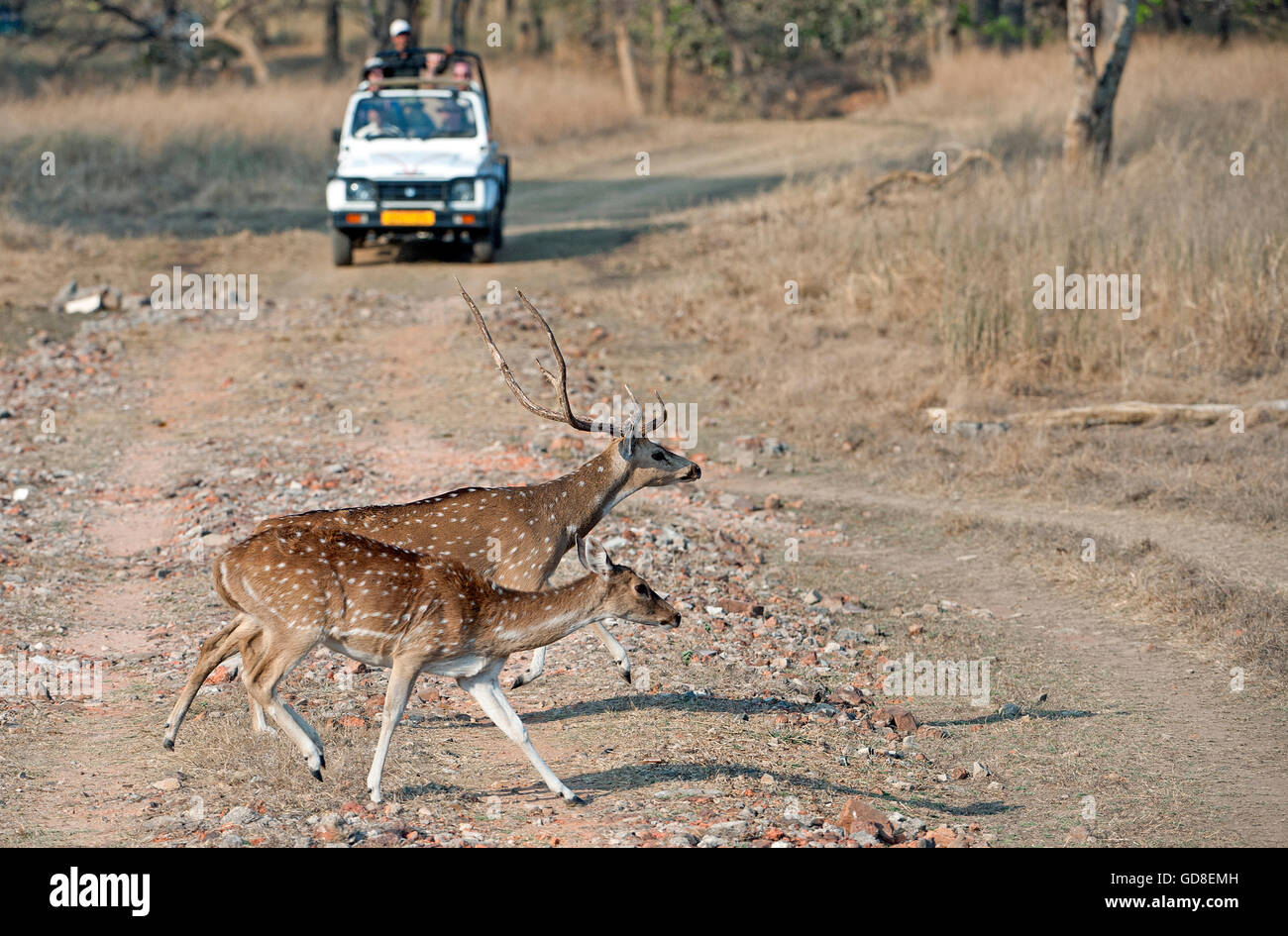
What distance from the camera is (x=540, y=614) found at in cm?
640

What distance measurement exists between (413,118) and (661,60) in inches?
986

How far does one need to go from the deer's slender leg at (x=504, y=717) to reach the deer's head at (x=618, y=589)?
61 centimetres

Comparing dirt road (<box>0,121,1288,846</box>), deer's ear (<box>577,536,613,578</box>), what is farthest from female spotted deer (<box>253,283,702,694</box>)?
dirt road (<box>0,121,1288,846</box>)

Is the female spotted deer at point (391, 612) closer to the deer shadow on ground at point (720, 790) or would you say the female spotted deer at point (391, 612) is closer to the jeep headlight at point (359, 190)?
the deer shadow on ground at point (720, 790)

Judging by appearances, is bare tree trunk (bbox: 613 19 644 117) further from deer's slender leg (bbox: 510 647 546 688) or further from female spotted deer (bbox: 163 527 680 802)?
female spotted deer (bbox: 163 527 680 802)

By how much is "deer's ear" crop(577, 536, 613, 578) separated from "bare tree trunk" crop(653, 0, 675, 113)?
36827 mm

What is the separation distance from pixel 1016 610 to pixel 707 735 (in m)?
3.28

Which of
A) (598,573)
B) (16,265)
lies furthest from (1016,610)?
(16,265)

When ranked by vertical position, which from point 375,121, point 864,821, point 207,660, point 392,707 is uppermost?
point 375,121

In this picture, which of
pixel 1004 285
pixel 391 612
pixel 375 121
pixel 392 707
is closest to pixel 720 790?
pixel 392 707

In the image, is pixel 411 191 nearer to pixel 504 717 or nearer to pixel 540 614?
pixel 540 614

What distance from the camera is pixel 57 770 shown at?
656cm

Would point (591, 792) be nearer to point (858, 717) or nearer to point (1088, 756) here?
point (858, 717)

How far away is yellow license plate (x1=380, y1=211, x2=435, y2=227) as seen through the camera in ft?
62.0
